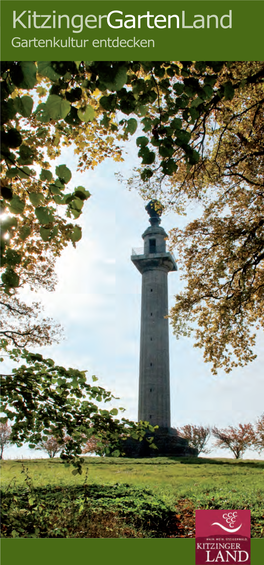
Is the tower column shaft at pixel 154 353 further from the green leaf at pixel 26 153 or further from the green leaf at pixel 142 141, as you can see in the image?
the green leaf at pixel 26 153

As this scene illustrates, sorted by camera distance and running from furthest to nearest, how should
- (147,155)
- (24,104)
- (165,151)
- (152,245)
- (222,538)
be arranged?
(152,245) → (222,538) → (165,151) → (147,155) → (24,104)

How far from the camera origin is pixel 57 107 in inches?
112

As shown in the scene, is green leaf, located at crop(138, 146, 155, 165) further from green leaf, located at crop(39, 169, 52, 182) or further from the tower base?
the tower base

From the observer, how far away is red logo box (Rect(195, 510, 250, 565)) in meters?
4.52

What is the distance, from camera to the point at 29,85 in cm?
282

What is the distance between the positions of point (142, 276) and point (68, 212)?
3973 centimetres

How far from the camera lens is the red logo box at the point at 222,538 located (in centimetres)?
452

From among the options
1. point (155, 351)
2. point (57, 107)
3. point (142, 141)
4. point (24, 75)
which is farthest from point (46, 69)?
point (155, 351)

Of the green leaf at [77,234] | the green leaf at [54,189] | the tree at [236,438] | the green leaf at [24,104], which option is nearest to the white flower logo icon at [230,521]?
the green leaf at [77,234]

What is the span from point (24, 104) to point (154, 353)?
123ft

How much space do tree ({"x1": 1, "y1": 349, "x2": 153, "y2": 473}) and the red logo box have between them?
1.47 metres

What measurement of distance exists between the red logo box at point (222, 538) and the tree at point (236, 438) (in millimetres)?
49518

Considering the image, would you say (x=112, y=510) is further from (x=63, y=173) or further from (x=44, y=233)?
(x=63, y=173)

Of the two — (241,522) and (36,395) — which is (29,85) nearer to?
(36,395)
